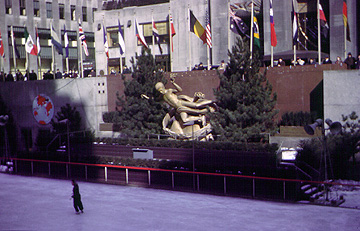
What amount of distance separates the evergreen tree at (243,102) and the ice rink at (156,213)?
198 inches

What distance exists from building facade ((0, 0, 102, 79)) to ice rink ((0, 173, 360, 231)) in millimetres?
28460

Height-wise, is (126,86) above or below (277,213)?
above

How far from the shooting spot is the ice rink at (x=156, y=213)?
14.8 meters

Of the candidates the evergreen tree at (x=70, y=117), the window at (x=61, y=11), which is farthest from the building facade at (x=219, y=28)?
the window at (x=61, y=11)

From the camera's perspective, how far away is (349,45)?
29750 mm

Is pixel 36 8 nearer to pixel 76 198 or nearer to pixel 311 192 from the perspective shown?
pixel 76 198

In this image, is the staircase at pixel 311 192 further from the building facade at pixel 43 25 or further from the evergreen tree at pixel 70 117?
the building facade at pixel 43 25

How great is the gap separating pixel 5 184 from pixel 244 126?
39.4 feet

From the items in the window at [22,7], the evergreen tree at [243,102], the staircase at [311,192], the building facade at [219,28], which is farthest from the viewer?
the window at [22,7]

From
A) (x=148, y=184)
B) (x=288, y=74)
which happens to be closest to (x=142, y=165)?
(x=148, y=184)

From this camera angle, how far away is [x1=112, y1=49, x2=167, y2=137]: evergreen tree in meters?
26.7

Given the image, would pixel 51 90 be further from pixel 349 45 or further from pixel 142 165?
pixel 349 45

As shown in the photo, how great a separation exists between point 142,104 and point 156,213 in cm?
1108

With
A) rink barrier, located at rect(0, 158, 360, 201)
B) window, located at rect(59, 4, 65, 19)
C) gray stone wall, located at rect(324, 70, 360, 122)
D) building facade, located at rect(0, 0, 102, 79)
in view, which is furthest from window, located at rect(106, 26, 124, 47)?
gray stone wall, located at rect(324, 70, 360, 122)
